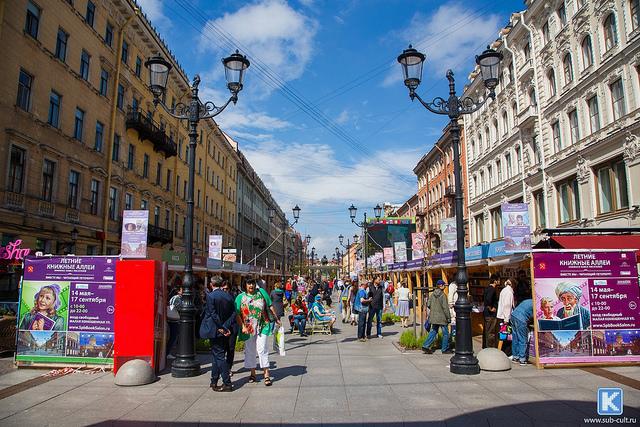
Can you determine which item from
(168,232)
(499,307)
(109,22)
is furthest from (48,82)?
(499,307)

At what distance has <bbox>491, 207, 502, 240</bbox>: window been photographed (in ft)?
112

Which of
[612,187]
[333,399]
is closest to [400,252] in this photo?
[612,187]

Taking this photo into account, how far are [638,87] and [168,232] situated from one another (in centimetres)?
2829

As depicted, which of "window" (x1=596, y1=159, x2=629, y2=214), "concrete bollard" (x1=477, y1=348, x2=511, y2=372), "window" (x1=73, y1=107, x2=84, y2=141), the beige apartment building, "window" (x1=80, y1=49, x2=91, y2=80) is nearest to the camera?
→ "concrete bollard" (x1=477, y1=348, x2=511, y2=372)

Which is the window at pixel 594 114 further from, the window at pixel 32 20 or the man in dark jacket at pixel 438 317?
the window at pixel 32 20

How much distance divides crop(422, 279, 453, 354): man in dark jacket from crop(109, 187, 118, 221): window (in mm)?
21037

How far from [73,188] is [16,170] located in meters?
4.16

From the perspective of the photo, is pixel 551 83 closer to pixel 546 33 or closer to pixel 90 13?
pixel 546 33

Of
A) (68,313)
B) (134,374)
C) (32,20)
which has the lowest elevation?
(134,374)

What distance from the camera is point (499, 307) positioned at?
1016 cm

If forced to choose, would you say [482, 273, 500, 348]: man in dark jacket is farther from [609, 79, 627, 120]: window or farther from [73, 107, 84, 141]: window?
[73, 107, 84, 141]: window

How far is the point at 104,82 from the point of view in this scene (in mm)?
25844

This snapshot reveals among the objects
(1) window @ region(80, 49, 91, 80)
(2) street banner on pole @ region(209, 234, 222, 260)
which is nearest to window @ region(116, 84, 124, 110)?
(1) window @ region(80, 49, 91, 80)

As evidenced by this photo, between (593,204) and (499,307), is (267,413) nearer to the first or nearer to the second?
(499,307)
